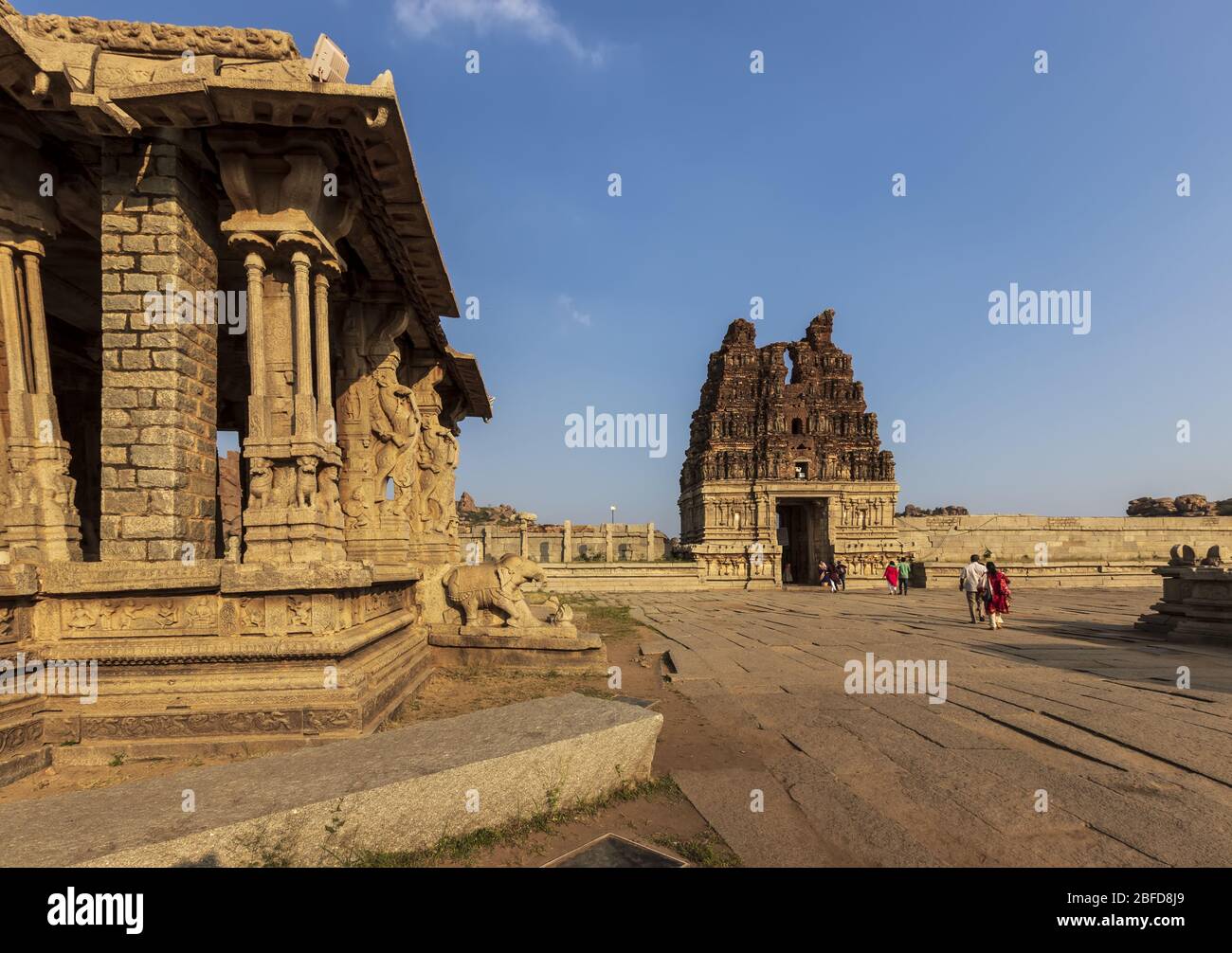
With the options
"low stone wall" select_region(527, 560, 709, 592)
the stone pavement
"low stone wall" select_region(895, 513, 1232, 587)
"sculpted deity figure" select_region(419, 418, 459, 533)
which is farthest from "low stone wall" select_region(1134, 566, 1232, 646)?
"low stone wall" select_region(895, 513, 1232, 587)

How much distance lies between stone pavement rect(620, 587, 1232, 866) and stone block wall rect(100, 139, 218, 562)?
14.5ft

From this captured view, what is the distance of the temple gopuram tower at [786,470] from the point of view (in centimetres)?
2956

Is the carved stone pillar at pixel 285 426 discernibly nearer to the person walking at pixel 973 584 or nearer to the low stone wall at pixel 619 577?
the person walking at pixel 973 584

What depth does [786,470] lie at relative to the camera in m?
31.9

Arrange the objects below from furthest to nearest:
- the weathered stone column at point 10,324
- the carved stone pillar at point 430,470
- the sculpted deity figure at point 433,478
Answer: the sculpted deity figure at point 433,478 < the carved stone pillar at point 430,470 < the weathered stone column at point 10,324

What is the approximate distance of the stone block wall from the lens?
4562mm

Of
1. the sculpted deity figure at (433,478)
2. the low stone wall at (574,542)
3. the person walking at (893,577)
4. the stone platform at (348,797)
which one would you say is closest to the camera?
the stone platform at (348,797)

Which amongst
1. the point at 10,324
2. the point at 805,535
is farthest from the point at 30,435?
the point at 805,535

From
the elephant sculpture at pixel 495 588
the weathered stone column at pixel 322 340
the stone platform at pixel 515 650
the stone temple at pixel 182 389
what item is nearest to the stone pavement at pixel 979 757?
the stone platform at pixel 515 650

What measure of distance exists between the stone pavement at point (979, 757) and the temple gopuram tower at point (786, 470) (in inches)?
786

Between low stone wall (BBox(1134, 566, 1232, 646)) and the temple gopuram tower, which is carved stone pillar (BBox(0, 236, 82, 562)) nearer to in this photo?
low stone wall (BBox(1134, 566, 1232, 646))
